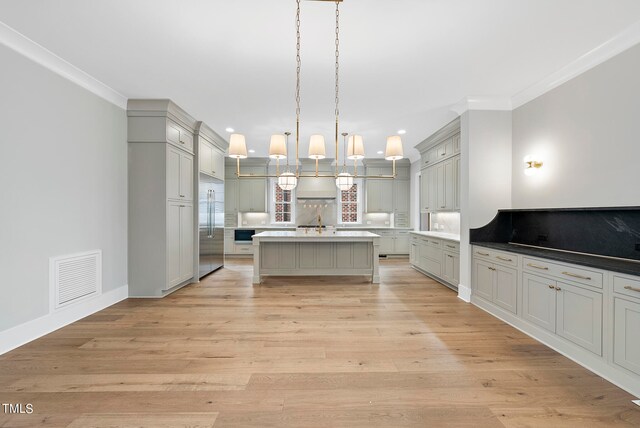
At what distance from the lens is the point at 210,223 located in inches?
213

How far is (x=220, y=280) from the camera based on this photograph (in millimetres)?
5113

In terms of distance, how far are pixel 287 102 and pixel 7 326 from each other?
3.79 meters

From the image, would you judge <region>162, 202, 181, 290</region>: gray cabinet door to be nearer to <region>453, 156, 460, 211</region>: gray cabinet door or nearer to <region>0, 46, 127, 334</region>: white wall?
<region>0, 46, 127, 334</region>: white wall

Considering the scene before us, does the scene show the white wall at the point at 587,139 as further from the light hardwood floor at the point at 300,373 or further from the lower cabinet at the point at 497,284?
the light hardwood floor at the point at 300,373

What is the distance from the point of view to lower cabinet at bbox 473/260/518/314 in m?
3.10

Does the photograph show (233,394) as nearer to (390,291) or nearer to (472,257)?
(390,291)

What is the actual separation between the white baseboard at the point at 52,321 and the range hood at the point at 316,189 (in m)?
4.78

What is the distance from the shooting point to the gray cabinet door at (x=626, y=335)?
189 centimetres

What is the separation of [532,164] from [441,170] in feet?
5.30

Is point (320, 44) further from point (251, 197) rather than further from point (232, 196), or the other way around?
point (232, 196)

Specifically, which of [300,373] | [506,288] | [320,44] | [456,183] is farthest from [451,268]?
[320,44]

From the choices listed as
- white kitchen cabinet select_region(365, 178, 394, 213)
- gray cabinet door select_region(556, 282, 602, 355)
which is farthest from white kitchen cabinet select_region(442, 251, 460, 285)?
white kitchen cabinet select_region(365, 178, 394, 213)

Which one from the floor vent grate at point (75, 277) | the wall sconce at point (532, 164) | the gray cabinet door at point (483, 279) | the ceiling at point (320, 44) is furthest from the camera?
the gray cabinet door at point (483, 279)

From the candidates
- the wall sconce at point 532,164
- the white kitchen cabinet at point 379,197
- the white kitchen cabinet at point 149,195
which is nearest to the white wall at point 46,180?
the white kitchen cabinet at point 149,195
